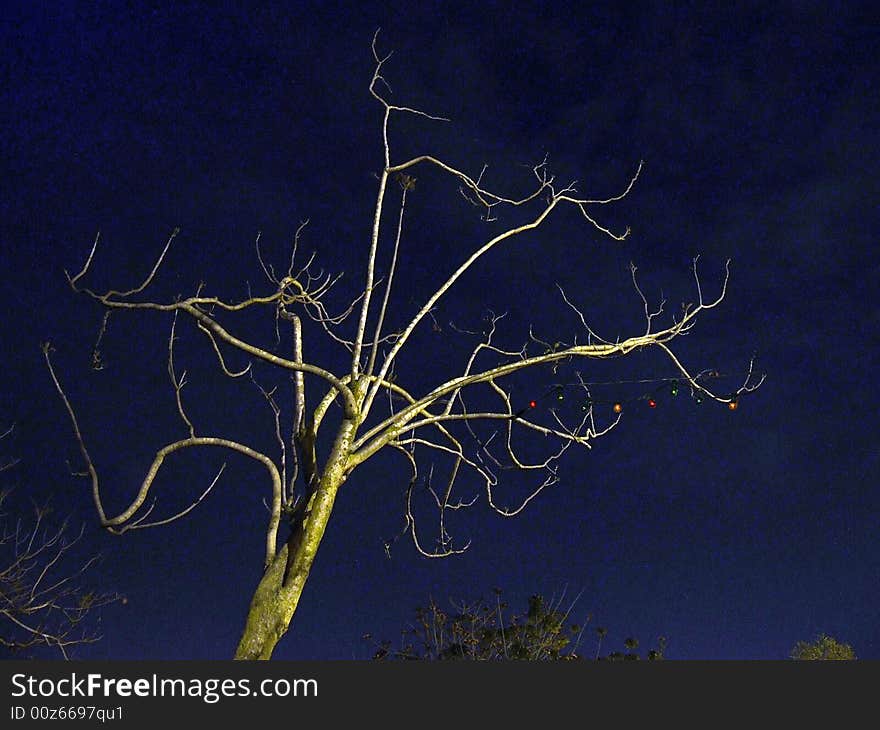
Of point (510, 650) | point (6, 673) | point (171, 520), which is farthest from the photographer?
point (510, 650)

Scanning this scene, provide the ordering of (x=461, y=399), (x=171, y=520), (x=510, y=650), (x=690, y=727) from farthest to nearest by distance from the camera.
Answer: (x=510, y=650), (x=461, y=399), (x=171, y=520), (x=690, y=727)

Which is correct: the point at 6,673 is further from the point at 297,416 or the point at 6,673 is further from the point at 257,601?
the point at 297,416

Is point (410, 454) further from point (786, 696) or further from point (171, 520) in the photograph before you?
point (786, 696)

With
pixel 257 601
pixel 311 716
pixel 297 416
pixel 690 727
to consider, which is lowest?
pixel 690 727

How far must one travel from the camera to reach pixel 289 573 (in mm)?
6398

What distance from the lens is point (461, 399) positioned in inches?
327

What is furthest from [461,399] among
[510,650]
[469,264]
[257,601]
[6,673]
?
[510,650]

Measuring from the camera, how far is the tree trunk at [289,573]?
614 cm

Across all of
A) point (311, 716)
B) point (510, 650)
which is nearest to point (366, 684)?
point (311, 716)

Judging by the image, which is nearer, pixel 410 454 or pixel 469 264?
pixel 469 264

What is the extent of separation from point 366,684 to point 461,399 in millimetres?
3873

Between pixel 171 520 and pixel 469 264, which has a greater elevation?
pixel 469 264

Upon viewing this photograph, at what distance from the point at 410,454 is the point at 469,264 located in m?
2.19

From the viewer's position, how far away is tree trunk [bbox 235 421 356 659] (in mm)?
6137
